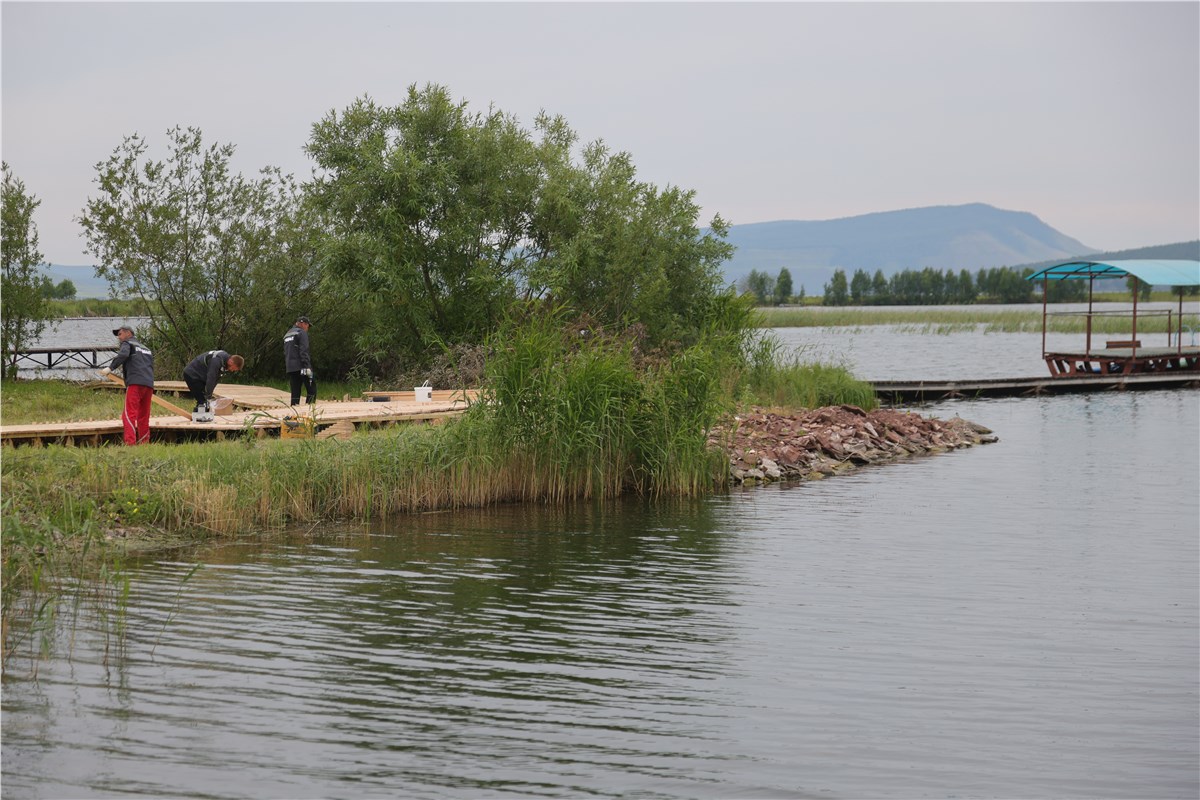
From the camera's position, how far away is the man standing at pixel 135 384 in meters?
17.4

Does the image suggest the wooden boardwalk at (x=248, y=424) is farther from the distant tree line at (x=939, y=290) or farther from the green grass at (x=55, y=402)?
the distant tree line at (x=939, y=290)

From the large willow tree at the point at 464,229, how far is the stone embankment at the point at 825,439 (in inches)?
211

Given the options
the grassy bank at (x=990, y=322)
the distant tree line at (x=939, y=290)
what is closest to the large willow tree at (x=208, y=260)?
the grassy bank at (x=990, y=322)

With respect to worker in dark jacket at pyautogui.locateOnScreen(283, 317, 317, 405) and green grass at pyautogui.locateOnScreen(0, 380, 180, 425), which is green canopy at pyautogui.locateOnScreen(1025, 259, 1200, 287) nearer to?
worker in dark jacket at pyautogui.locateOnScreen(283, 317, 317, 405)

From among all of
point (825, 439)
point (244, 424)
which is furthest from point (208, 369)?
point (825, 439)

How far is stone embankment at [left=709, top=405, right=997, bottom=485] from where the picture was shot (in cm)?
2148

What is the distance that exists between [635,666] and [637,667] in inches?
1.1

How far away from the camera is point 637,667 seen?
9.55m

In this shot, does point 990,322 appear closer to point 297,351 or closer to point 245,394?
point 245,394

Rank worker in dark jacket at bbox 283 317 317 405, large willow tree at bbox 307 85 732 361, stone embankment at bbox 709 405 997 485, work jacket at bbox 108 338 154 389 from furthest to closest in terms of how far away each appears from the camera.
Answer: large willow tree at bbox 307 85 732 361
worker in dark jacket at bbox 283 317 317 405
stone embankment at bbox 709 405 997 485
work jacket at bbox 108 338 154 389

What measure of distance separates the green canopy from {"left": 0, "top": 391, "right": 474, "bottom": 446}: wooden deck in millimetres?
26769

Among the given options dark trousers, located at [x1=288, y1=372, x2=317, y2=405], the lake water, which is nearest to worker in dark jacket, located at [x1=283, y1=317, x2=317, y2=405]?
dark trousers, located at [x1=288, y1=372, x2=317, y2=405]

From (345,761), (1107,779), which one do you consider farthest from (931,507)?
(345,761)

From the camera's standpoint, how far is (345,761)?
7512 mm
